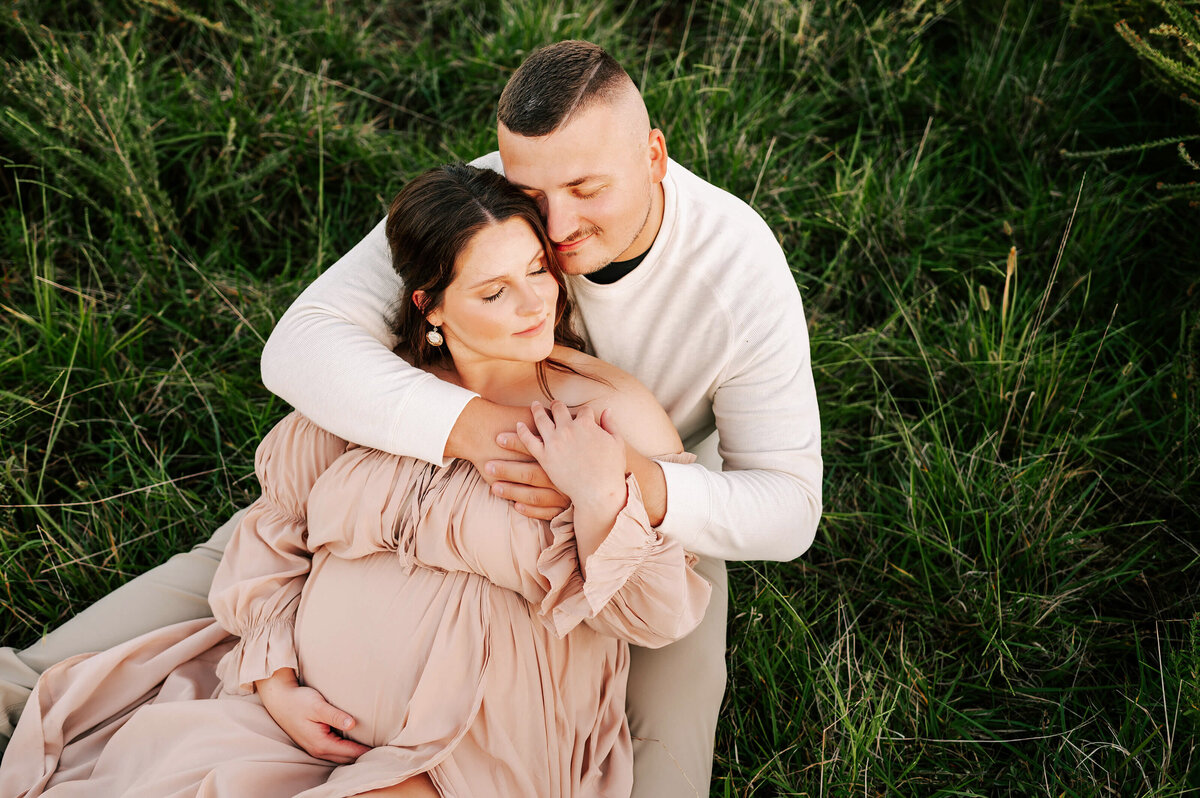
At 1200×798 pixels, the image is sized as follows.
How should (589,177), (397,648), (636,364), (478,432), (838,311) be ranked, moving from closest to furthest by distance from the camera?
(397,648) < (478,432) < (589,177) < (636,364) < (838,311)

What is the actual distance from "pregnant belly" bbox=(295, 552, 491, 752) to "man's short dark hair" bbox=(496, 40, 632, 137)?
48.0 inches

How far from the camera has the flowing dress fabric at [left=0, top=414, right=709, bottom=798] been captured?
217cm

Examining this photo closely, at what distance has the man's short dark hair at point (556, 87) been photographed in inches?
96.3

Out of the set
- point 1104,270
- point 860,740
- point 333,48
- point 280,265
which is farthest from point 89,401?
point 1104,270

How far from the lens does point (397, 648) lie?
2.28m

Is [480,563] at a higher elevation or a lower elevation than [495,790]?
higher

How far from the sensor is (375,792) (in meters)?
2.11

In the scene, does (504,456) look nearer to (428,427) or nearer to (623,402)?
(428,427)

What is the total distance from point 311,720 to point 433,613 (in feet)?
1.28

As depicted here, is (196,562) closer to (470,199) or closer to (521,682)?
(521,682)

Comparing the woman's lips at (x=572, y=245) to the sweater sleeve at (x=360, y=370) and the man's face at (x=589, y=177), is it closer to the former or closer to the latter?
the man's face at (x=589, y=177)

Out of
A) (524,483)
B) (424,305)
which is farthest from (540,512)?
(424,305)

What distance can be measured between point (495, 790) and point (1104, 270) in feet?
11.0

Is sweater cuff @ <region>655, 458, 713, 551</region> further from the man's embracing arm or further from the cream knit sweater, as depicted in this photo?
the man's embracing arm
